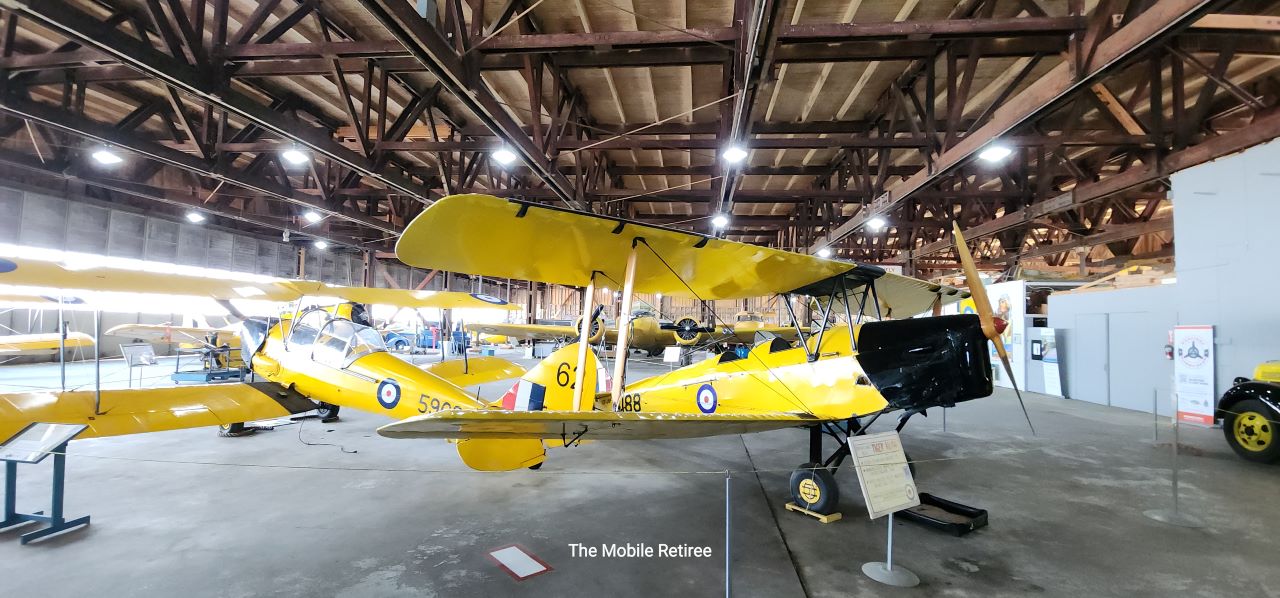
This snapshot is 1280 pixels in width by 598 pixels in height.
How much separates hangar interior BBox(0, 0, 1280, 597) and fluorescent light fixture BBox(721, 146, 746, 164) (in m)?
0.35

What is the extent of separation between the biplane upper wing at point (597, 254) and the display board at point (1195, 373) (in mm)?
5981

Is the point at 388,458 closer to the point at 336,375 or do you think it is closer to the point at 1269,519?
the point at 336,375

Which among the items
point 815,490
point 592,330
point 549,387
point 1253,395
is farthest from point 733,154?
point 1253,395

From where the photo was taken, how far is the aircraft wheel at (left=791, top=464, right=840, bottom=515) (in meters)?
4.12

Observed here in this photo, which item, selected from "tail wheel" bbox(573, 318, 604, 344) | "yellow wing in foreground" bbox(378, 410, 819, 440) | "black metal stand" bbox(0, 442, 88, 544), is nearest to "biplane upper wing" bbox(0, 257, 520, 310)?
"black metal stand" bbox(0, 442, 88, 544)

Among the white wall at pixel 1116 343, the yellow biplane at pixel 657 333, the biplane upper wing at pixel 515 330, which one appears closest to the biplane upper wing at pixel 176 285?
the biplane upper wing at pixel 515 330

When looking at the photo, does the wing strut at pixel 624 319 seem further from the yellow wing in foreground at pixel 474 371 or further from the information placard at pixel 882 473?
the yellow wing in foreground at pixel 474 371

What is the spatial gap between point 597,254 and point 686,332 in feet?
44.2

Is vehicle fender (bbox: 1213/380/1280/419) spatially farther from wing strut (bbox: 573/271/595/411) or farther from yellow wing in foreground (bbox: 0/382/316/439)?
yellow wing in foreground (bbox: 0/382/316/439)

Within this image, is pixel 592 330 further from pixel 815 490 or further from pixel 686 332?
pixel 686 332

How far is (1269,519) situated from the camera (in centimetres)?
411

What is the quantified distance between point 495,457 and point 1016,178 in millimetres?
12562

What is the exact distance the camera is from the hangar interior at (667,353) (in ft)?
10.7

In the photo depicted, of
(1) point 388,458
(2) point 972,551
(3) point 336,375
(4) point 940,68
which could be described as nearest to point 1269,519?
(2) point 972,551
